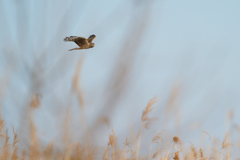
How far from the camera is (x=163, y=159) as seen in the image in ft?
11.3

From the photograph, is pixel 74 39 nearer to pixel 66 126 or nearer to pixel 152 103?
pixel 66 126

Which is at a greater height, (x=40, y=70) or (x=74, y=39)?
(x=74, y=39)

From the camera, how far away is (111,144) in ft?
11.2

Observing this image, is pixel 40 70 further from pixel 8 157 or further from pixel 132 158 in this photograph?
pixel 132 158

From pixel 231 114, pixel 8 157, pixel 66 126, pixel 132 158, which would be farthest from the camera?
pixel 231 114

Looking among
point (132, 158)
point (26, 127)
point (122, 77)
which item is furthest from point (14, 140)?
point (122, 77)

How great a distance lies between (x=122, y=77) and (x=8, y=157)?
2666 mm

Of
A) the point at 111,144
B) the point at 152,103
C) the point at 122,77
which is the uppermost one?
the point at 122,77

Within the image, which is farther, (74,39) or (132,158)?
(132,158)

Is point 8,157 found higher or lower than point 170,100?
lower

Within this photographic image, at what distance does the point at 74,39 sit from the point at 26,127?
2.78ft

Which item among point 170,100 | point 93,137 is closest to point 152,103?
point 170,100

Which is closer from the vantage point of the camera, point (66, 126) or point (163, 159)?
point (66, 126)

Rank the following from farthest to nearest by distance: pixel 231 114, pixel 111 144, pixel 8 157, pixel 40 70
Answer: pixel 231 114 → pixel 111 144 → pixel 8 157 → pixel 40 70
